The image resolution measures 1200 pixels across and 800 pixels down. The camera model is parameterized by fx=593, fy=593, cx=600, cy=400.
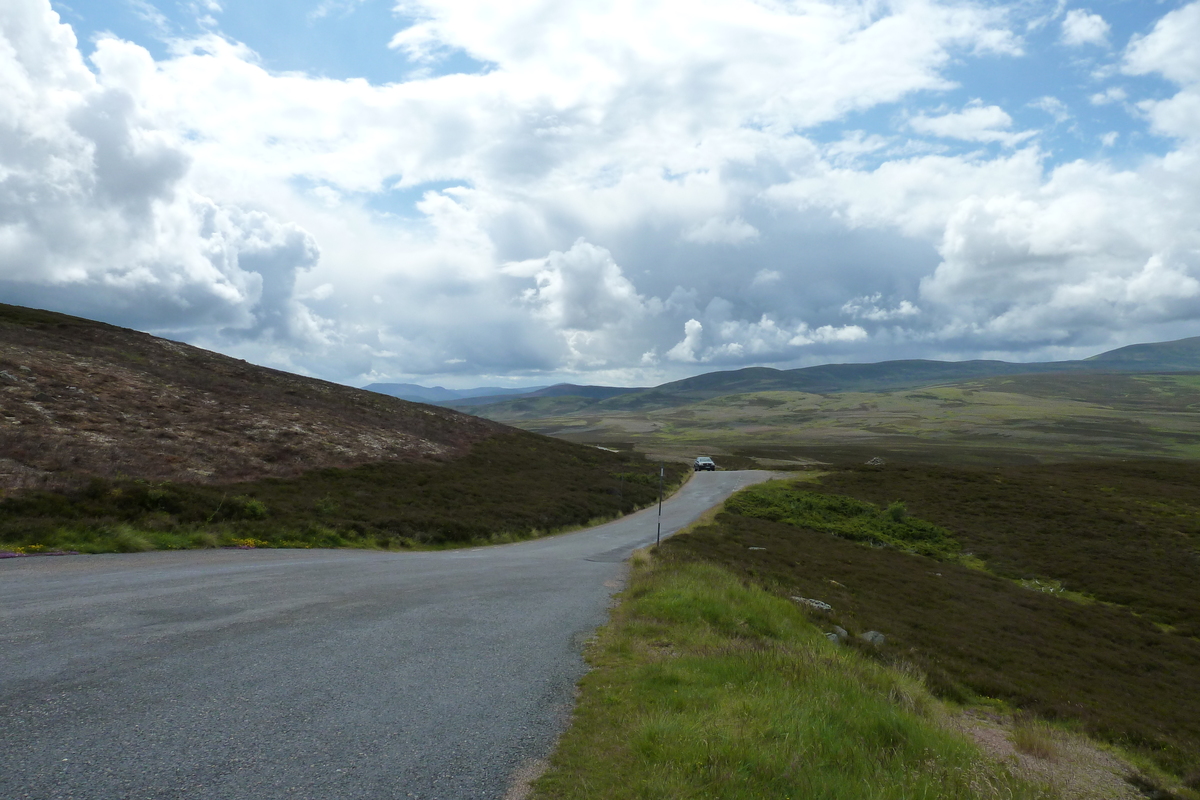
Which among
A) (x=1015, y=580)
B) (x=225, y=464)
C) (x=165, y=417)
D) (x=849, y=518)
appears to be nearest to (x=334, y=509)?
(x=225, y=464)

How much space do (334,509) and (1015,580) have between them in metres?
35.5

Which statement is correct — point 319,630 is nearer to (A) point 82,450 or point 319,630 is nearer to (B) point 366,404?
(A) point 82,450

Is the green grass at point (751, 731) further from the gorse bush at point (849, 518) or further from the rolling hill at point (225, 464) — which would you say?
the gorse bush at point (849, 518)

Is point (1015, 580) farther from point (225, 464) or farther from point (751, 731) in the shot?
point (225, 464)

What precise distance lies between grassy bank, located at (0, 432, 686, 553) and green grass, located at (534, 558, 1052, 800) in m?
17.3

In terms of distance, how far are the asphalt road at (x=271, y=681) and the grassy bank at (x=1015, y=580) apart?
9.95 m

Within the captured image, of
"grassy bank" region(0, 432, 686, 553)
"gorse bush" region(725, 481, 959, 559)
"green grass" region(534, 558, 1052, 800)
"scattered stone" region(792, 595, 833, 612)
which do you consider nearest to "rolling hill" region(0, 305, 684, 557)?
"grassy bank" region(0, 432, 686, 553)

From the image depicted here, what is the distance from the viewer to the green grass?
5500 mm

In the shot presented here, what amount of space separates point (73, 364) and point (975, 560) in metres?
57.3

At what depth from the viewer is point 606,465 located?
63.1m

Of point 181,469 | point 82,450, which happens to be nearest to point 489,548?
point 181,469

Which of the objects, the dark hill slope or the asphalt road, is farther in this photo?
the dark hill slope

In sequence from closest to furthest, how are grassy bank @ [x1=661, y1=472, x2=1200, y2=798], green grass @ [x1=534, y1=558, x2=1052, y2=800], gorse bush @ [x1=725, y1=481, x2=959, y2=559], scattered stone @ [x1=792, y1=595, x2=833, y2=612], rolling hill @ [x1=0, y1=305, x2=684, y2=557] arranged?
1. green grass @ [x1=534, y1=558, x2=1052, y2=800]
2. grassy bank @ [x1=661, y1=472, x2=1200, y2=798]
3. scattered stone @ [x1=792, y1=595, x2=833, y2=612]
4. rolling hill @ [x1=0, y1=305, x2=684, y2=557]
5. gorse bush @ [x1=725, y1=481, x2=959, y2=559]

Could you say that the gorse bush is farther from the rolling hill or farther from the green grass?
the green grass
